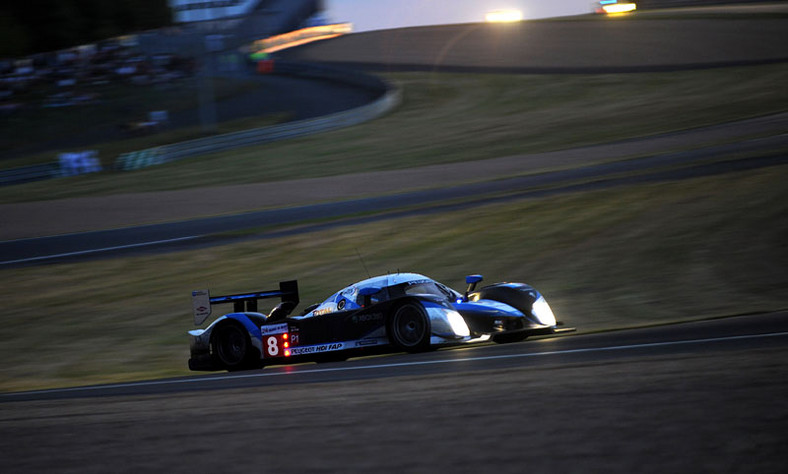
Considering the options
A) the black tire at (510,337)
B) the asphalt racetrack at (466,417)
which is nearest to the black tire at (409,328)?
the asphalt racetrack at (466,417)

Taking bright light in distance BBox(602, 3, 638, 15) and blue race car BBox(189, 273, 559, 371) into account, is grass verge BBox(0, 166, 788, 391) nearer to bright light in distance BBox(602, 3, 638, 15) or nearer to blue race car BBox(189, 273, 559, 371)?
blue race car BBox(189, 273, 559, 371)

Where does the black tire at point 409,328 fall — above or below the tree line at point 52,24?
below

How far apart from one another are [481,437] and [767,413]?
1.34 meters

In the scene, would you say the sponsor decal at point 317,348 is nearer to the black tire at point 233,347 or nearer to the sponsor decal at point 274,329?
the sponsor decal at point 274,329

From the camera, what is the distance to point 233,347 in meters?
9.80

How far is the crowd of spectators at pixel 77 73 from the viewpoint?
44.2 m

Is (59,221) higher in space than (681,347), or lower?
higher

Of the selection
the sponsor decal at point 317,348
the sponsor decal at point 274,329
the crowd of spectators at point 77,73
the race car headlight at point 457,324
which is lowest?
the sponsor decal at point 317,348

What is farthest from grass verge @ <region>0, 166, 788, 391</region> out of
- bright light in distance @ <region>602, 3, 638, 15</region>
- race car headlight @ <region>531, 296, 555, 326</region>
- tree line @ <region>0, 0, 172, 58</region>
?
bright light in distance @ <region>602, 3, 638, 15</region>

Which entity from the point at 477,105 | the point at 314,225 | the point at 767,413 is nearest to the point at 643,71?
the point at 477,105

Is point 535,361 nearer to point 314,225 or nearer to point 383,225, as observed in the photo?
point 383,225

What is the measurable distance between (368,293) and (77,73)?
140ft

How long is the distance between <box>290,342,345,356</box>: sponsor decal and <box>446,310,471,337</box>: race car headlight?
1163 millimetres

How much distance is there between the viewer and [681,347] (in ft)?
21.9
